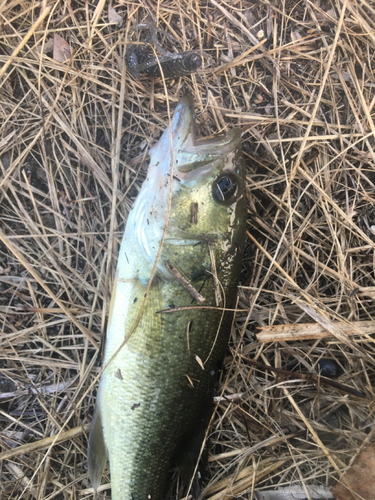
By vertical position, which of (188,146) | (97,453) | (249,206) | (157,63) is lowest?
(97,453)

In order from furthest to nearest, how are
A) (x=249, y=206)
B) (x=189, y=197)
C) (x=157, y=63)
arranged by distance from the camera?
(x=249, y=206), (x=157, y=63), (x=189, y=197)

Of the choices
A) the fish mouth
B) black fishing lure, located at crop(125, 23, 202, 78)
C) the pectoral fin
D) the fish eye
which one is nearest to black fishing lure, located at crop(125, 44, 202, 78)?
black fishing lure, located at crop(125, 23, 202, 78)

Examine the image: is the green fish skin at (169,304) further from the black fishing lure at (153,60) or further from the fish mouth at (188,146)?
the black fishing lure at (153,60)

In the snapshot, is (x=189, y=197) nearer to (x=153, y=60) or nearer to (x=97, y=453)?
(x=153, y=60)

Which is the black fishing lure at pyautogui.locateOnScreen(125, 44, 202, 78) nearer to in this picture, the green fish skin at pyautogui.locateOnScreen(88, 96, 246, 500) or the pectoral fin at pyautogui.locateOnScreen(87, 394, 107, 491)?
the green fish skin at pyautogui.locateOnScreen(88, 96, 246, 500)

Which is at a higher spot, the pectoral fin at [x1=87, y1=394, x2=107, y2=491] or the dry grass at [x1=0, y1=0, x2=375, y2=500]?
the dry grass at [x1=0, y1=0, x2=375, y2=500]

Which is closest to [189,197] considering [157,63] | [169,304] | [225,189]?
[225,189]

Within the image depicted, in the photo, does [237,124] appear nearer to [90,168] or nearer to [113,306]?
[90,168]

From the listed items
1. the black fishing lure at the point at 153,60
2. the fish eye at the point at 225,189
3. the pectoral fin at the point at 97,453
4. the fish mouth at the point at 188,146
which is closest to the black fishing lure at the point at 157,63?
the black fishing lure at the point at 153,60
